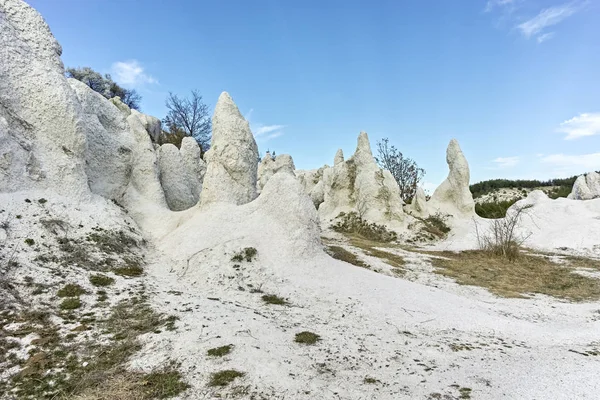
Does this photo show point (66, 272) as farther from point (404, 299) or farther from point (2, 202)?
point (404, 299)

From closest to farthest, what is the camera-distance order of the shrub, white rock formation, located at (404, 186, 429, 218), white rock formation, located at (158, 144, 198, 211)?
white rock formation, located at (158, 144, 198, 211) → the shrub → white rock formation, located at (404, 186, 429, 218)

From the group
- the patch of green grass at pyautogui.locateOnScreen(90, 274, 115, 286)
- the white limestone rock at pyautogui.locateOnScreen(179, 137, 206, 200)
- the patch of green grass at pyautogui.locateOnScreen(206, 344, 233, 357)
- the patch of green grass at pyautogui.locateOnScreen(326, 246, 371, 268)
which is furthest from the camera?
the white limestone rock at pyautogui.locateOnScreen(179, 137, 206, 200)

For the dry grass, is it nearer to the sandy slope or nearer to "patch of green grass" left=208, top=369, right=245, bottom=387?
the sandy slope

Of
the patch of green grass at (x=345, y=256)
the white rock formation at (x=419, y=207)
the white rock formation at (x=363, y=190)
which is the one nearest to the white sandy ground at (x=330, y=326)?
the patch of green grass at (x=345, y=256)

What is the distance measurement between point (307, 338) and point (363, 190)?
15.7m

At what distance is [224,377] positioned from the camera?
4027 millimetres

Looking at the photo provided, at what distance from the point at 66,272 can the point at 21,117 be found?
4.39m

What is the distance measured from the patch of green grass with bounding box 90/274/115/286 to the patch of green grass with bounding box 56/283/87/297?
0.31m

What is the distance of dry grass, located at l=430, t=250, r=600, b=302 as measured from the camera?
9500mm

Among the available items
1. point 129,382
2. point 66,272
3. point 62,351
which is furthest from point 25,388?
point 66,272

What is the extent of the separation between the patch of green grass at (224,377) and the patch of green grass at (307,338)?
3.93 ft

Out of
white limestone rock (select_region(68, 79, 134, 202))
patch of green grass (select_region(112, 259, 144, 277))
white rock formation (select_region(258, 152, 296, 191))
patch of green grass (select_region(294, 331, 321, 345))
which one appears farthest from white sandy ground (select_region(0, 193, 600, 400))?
white rock formation (select_region(258, 152, 296, 191))

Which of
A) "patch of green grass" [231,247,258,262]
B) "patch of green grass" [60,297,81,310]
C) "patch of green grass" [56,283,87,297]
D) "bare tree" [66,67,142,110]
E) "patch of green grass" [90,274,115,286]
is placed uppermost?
"bare tree" [66,67,142,110]

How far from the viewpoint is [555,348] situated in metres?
5.38
